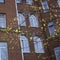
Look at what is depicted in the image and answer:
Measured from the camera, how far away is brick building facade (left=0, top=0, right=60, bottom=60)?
17250mm

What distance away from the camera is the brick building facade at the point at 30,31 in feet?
56.6

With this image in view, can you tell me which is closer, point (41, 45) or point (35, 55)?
point (35, 55)

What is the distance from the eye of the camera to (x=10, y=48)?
16.9 metres

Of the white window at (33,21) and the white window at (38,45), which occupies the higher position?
the white window at (33,21)

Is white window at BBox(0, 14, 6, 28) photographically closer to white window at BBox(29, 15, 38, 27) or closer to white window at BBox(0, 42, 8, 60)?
white window at BBox(0, 42, 8, 60)

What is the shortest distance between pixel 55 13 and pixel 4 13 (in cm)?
592

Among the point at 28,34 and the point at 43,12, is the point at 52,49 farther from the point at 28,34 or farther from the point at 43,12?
the point at 43,12

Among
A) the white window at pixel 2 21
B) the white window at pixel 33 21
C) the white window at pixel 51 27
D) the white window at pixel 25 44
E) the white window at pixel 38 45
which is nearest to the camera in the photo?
the white window at pixel 2 21

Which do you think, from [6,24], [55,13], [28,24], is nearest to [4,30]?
[6,24]

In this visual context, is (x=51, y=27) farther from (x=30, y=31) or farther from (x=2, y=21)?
(x=2, y=21)

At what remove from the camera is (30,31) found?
21578 mm

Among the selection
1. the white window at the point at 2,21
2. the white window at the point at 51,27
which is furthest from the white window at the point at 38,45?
the white window at the point at 2,21

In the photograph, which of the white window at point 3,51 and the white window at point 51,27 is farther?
the white window at point 51,27

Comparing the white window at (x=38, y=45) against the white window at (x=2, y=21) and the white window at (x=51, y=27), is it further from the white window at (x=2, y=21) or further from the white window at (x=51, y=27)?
the white window at (x=2, y=21)
